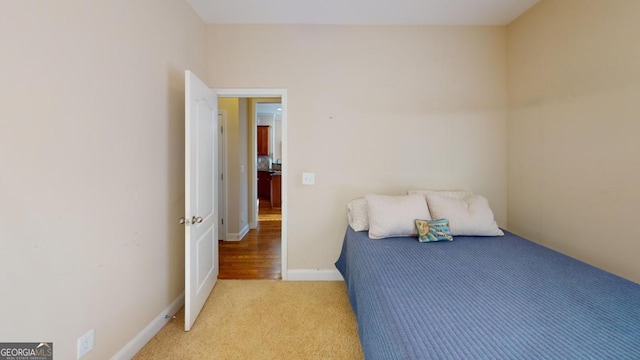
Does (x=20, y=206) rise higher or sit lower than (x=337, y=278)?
higher

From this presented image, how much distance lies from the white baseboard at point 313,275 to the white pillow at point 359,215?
658mm

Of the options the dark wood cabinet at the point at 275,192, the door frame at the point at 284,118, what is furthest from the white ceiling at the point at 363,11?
the dark wood cabinet at the point at 275,192

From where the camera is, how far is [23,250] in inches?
39.7

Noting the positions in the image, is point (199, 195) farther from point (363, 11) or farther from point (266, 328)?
point (363, 11)

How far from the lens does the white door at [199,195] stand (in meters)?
1.79

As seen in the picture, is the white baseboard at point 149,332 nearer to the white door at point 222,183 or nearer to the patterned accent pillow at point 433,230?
the white door at point 222,183

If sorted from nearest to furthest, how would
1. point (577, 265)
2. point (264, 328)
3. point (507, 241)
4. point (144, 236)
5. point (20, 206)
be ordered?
point (20, 206)
point (577, 265)
point (144, 236)
point (264, 328)
point (507, 241)

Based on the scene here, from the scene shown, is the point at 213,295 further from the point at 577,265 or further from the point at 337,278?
the point at 577,265

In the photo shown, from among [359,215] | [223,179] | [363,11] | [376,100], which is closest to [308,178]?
[359,215]

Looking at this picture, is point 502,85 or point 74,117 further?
point 502,85

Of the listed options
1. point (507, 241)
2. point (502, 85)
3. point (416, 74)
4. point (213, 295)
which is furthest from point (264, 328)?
point (502, 85)

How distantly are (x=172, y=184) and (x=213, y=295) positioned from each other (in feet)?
3.61

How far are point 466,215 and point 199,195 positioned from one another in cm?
223

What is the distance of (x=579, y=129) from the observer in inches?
72.5
